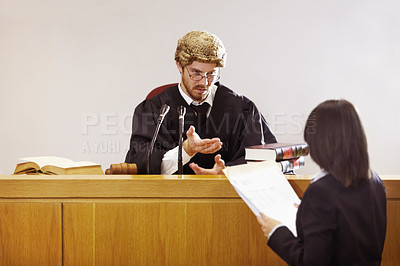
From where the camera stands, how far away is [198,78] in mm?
2539

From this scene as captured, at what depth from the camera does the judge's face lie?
2.50 metres

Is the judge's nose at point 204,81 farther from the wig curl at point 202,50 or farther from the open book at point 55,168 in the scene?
the open book at point 55,168

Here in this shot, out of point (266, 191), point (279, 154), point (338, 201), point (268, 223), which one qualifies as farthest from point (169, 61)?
point (338, 201)

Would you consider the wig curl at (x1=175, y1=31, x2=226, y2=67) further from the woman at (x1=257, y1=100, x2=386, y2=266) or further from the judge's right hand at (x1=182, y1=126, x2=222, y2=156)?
the woman at (x1=257, y1=100, x2=386, y2=266)

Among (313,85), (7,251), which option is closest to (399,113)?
(313,85)

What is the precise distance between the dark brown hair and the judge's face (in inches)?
62.0

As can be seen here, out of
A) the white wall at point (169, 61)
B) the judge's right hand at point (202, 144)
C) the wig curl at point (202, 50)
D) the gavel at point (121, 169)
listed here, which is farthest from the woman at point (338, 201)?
the white wall at point (169, 61)

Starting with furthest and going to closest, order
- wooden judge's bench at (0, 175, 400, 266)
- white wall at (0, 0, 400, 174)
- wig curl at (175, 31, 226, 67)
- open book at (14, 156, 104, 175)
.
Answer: white wall at (0, 0, 400, 174), wig curl at (175, 31, 226, 67), open book at (14, 156, 104, 175), wooden judge's bench at (0, 175, 400, 266)

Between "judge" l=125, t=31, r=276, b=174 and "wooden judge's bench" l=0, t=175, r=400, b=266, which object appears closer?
"wooden judge's bench" l=0, t=175, r=400, b=266

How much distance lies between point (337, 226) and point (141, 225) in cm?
68

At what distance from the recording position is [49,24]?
4.47 meters

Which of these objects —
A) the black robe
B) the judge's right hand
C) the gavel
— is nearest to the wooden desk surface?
the gavel

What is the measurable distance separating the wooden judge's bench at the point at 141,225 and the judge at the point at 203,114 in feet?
3.00

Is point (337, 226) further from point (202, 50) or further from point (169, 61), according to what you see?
point (169, 61)
